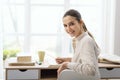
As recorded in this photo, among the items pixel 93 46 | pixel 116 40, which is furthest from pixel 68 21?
pixel 116 40

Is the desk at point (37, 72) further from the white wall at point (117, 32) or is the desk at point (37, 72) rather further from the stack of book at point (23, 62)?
the white wall at point (117, 32)

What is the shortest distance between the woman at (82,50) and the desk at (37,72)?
0.58 m

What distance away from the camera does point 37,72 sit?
2592 millimetres

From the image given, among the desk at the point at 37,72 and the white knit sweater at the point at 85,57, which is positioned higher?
the white knit sweater at the point at 85,57

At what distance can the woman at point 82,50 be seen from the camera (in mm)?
1846

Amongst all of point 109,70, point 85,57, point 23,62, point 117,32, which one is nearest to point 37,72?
point 23,62

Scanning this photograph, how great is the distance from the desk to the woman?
576mm

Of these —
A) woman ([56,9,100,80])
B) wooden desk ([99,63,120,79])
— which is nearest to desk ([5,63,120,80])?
wooden desk ([99,63,120,79])

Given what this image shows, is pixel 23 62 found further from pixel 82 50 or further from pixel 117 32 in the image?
pixel 117 32

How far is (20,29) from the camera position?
13.4ft

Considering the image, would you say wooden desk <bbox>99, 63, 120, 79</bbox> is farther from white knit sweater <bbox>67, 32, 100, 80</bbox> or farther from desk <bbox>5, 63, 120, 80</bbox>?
white knit sweater <bbox>67, 32, 100, 80</bbox>

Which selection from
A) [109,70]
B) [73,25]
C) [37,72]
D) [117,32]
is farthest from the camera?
[117,32]

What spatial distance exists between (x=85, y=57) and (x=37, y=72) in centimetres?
85

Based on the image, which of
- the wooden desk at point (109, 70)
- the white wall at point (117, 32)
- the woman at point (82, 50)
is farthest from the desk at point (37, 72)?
the white wall at point (117, 32)
